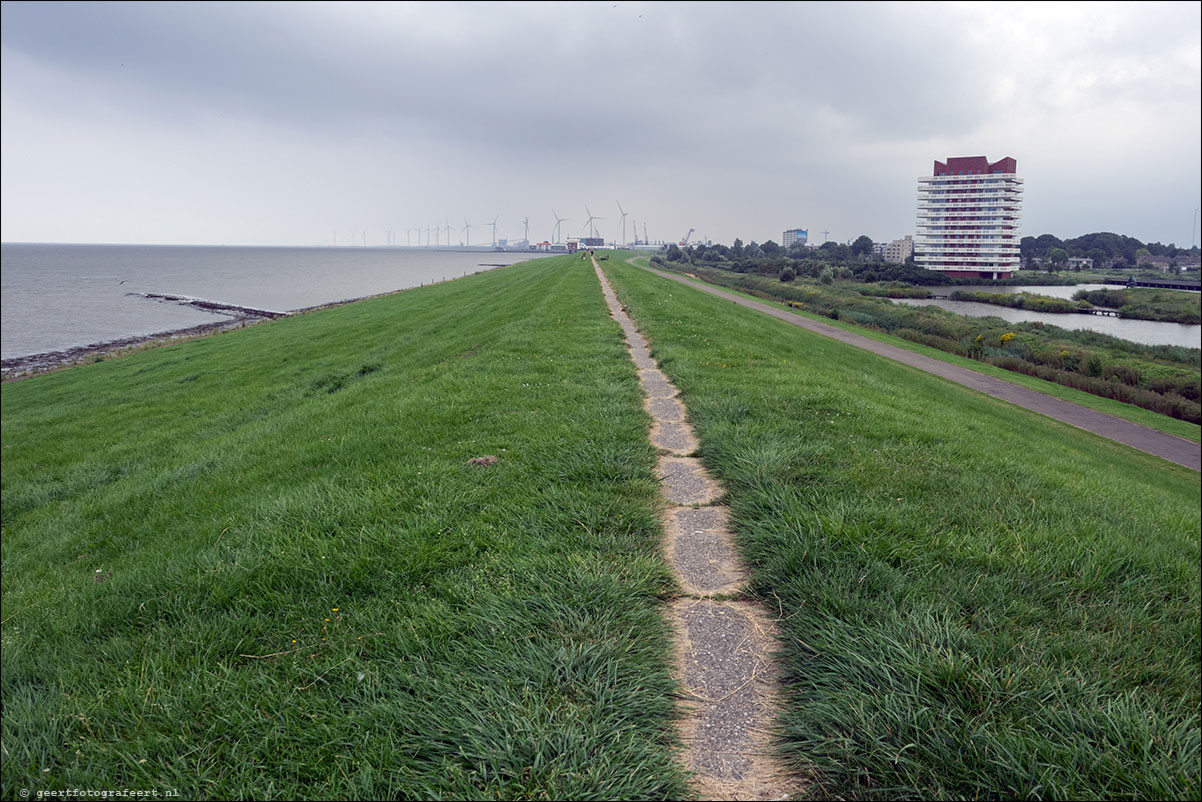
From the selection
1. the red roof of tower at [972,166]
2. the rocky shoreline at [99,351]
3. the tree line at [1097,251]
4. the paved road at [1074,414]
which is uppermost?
the red roof of tower at [972,166]

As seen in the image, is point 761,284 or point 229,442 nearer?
point 229,442

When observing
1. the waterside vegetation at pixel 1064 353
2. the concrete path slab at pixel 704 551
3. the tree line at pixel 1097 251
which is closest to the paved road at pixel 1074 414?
the waterside vegetation at pixel 1064 353

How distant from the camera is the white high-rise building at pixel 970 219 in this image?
11850cm

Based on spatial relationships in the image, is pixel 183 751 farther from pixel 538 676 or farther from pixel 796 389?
pixel 796 389

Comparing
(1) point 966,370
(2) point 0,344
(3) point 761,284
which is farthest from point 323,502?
(3) point 761,284

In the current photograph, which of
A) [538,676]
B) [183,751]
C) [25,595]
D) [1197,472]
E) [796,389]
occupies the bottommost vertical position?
[1197,472]

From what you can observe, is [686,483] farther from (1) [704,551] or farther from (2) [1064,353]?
(2) [1064,353]

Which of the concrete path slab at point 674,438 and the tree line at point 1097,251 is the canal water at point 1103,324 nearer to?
the concrete path slab at point 674,438

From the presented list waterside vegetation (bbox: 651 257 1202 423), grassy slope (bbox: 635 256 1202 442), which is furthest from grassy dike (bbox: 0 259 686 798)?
waterside vegetation (bbox: 651 257 1202 423)

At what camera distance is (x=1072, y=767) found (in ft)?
7.95

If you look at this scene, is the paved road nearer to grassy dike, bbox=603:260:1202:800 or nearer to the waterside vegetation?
the waterside vegetation

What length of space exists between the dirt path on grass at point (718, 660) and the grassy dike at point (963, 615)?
0.45 ft

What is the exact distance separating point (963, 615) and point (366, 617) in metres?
3.74

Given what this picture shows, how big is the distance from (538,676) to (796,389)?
7.09 metres
